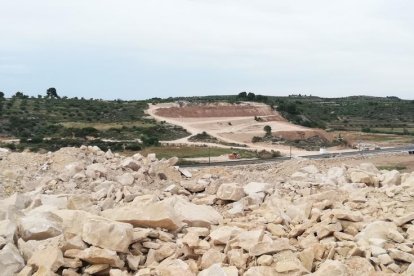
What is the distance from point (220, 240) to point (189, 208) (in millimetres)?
1803

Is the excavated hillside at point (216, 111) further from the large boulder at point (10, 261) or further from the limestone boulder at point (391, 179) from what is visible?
the large boulder at point (10, 261)

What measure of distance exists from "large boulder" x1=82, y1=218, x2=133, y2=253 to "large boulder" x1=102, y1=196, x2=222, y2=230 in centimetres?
63

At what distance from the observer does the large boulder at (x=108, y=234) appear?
777 centimetres

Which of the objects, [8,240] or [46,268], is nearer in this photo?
[46,268]

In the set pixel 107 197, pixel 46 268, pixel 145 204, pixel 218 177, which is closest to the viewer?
pixel 46 268

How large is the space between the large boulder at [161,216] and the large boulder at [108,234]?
63 centimetres

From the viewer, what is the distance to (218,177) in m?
14.6

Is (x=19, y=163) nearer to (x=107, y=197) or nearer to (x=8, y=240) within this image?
(x=107, y=197)

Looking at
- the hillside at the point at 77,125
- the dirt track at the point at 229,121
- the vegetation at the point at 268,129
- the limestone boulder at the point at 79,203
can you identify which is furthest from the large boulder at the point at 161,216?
the vegetation at the point at 268,129

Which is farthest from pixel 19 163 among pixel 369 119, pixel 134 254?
pixel 369 119

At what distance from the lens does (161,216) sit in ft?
28.3

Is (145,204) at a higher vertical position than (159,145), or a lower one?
higher

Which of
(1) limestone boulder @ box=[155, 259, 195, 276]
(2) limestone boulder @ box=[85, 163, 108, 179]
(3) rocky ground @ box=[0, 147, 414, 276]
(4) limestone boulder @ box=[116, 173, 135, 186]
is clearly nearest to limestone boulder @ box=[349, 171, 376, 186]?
(3) rocky ground @ box=[0, 147, 414, 276]

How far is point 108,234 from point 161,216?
1086mm
